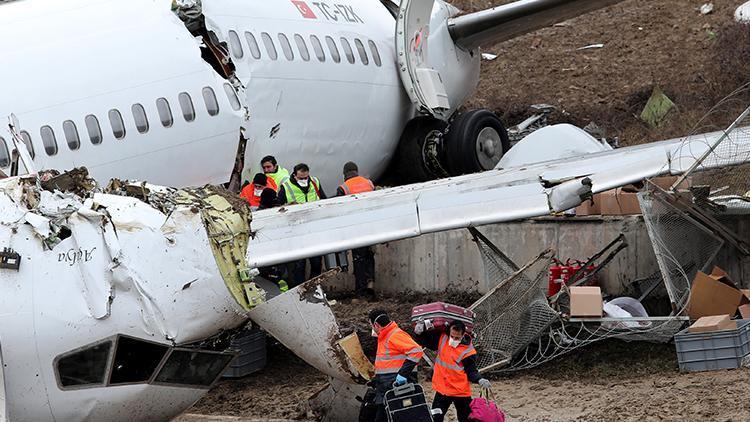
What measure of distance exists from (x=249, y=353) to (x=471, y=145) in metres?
8.48

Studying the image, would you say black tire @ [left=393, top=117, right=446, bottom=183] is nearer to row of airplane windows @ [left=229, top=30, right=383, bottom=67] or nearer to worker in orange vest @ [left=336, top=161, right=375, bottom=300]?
row of airplane windows @ [left=229, top=30, right=383, bottom=67]

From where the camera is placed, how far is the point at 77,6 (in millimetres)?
18438

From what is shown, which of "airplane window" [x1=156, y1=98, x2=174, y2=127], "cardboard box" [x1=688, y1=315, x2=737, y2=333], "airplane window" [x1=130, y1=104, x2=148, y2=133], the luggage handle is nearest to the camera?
the luggage handle

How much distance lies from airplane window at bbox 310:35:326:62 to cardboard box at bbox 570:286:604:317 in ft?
26.2

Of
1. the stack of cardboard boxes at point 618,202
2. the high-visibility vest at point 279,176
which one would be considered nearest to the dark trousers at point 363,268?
the high-visibility vest at point 279,176

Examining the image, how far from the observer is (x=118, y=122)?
17.6 metres

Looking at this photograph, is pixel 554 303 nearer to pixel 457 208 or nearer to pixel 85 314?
pixel 457 208

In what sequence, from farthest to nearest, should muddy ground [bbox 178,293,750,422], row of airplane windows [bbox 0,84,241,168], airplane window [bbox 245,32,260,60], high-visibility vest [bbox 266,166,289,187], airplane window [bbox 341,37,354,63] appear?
airplane window [bbox 341,37,354,63] < airplane window [bbox 245,32,260,60] < high-visibility vest [bbox 266,166,289,187] < row of airplane windows [bbox 0,84,241,168] < muddy ground [bbox 178,293,750,422]

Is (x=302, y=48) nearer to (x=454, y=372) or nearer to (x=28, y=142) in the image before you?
(x=28, y=142)

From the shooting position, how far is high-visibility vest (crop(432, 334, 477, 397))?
12195mm

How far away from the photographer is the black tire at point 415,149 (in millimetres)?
24312

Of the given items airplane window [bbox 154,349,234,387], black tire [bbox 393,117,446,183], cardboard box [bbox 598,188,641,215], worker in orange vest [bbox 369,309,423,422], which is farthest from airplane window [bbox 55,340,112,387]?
black tire [bbox 393,117,446,183]

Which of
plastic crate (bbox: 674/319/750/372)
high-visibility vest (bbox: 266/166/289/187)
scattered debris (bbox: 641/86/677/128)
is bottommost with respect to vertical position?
scattered debris (bbox: 641/86/677/128)

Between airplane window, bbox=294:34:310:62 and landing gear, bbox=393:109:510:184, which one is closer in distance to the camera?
airplane window, bbox=294:34:310:62
